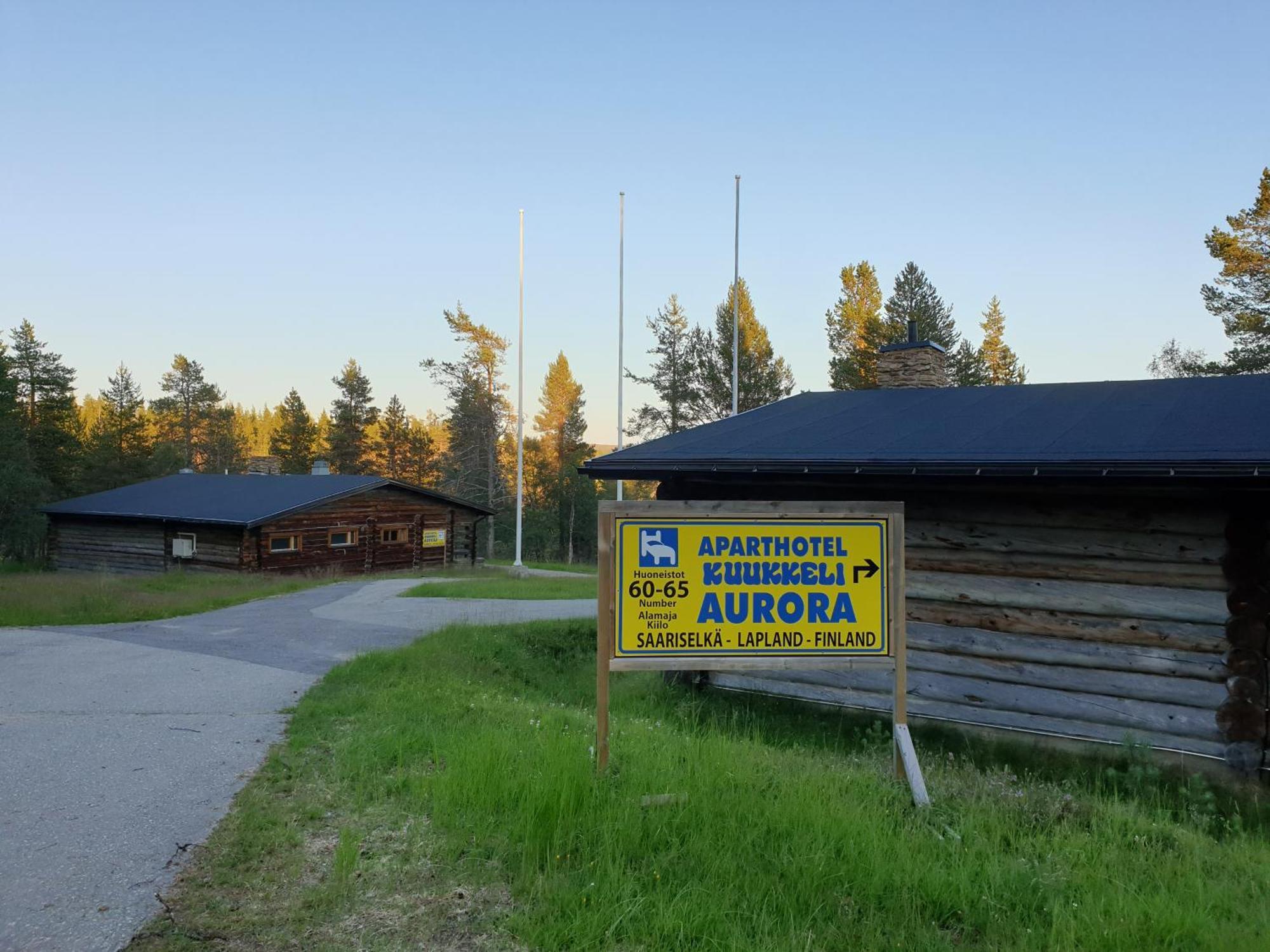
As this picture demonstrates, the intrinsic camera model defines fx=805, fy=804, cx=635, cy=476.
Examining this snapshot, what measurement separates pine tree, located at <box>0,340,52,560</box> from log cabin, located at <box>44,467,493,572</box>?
7193mm

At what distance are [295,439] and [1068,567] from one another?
68578 mm

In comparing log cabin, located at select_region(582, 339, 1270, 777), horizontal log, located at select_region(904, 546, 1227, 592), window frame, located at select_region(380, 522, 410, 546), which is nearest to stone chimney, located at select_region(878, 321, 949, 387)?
log cabin, located at select_region(582, 339, 1270, 777)

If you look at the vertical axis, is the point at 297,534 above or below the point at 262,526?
below

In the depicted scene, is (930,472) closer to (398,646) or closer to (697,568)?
(697,568)

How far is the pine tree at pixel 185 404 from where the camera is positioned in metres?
80.6

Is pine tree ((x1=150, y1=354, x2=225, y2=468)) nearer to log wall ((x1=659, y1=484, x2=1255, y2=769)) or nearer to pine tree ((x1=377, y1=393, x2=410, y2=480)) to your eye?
pine tree ((x1=377, y1=393, x2=410, y2=480))

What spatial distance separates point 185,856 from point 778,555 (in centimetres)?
A: 403

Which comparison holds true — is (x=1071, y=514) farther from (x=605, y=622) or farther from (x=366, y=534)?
(x=366, y=534)

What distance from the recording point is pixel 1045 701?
791 centimetres

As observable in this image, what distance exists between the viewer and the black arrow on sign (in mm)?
5801

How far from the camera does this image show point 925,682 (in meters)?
8.52

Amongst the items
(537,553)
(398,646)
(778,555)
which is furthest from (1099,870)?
(537,553)

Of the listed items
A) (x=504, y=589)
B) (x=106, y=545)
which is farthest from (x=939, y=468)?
(x=106, y=545)

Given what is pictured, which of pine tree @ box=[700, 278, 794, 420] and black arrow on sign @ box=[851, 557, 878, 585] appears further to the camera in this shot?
pine tree @ box=[700, 278, 794, 420]
